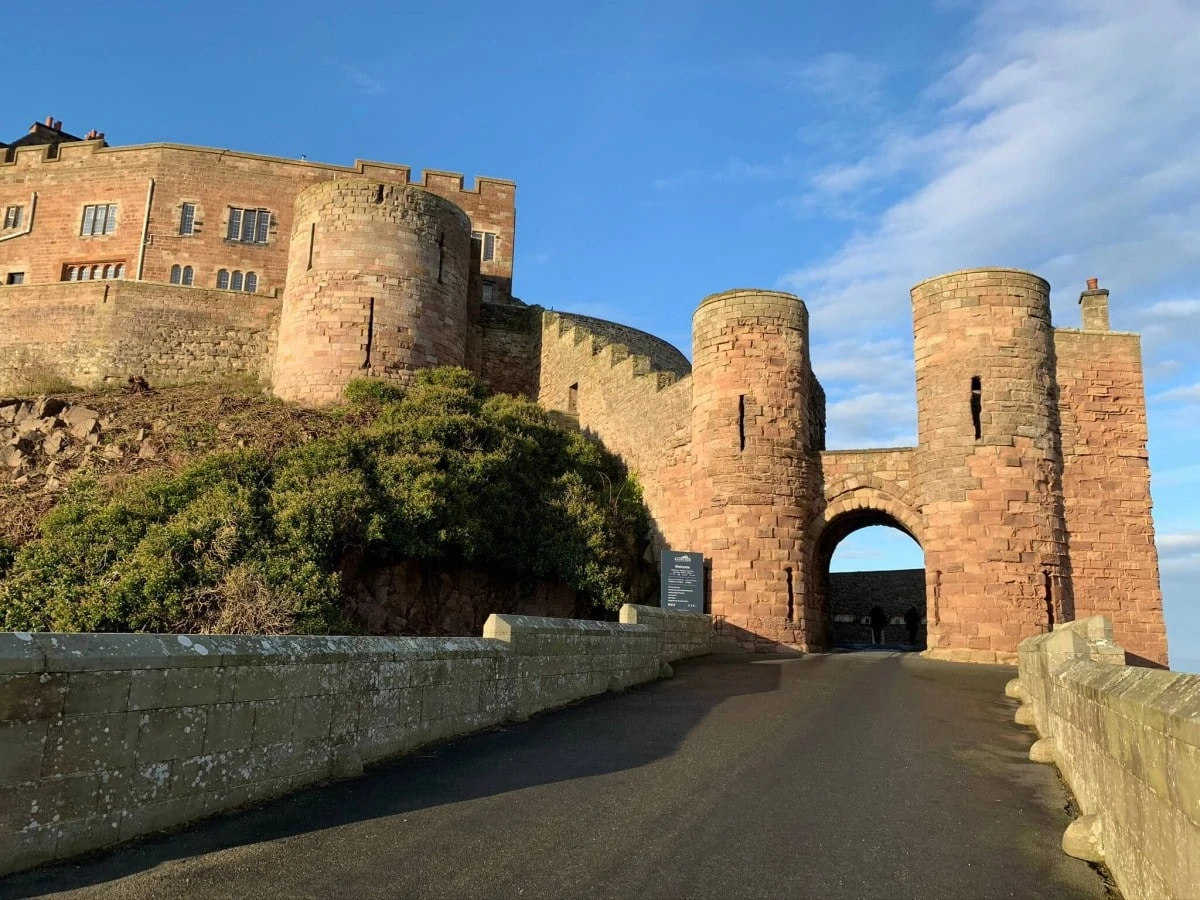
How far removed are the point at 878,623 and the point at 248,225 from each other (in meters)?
31.7

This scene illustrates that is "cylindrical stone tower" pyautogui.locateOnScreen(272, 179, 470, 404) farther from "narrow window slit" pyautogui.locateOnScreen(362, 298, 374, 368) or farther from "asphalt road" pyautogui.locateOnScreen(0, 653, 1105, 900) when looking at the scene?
"asphalt road" pyautogui.locateOnScreen(0, 653, 1105, 900)

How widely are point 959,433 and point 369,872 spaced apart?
1871 cm

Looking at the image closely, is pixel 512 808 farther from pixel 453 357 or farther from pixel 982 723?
pixel 453 357

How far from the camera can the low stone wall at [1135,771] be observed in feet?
10.9

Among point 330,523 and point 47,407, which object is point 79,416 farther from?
point 330,523

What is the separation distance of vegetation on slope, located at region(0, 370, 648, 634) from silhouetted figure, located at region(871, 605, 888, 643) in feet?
38.4

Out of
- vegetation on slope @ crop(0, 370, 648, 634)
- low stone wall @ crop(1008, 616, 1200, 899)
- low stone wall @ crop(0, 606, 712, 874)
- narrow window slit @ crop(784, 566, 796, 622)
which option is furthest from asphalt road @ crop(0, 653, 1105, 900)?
narrow window slit @ crop(784, 566, 796, 622)

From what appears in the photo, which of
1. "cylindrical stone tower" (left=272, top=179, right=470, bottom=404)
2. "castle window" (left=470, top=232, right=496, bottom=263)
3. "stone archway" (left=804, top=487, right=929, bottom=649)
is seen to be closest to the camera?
"stone archway" (left=804, top=487, right=929, bottom=649)

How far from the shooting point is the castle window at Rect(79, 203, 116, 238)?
1543 inches

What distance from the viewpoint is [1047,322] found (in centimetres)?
2145

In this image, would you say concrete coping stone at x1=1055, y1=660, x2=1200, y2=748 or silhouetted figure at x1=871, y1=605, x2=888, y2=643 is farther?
silhouetted figure at x1=871, y1=605, x2=888, y2=643

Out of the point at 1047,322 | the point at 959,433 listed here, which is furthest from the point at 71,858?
the point at 1047,322

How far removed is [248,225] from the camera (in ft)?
132

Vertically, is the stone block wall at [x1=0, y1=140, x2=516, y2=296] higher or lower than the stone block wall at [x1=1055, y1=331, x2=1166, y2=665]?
higher
